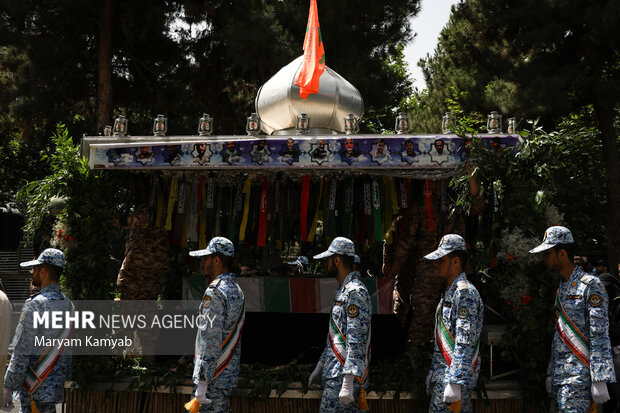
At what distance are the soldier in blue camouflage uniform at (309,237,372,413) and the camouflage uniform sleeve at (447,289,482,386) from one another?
2.35ft

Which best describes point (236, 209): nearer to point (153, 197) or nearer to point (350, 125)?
point (153, 197)

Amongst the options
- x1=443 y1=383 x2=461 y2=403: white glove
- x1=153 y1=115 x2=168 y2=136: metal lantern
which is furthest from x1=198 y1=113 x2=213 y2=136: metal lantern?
x1=443 y1=383 x2=461 y2=403: white glove

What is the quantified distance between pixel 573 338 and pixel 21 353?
14.9 feet

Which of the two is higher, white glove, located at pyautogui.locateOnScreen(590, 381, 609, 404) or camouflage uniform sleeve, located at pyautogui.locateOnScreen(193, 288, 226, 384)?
camouflage uniform sleeve, located at pyautogui.locateOnScreen(193, 288, 226, 384)

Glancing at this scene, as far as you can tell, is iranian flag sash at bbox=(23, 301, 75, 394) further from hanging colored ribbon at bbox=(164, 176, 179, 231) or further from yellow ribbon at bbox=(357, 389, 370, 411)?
yellow ribbon at bbox=(357, 389, 370, 411)

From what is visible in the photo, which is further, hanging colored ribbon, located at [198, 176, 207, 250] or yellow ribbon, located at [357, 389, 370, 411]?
hanging colored ribbon, located at [198, 176, 207, 250]

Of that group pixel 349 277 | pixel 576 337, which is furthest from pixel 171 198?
pixel 576 337

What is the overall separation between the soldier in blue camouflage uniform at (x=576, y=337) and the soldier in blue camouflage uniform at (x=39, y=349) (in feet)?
13.7

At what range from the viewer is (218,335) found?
5.24 metres

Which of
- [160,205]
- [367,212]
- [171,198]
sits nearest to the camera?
[367,212]

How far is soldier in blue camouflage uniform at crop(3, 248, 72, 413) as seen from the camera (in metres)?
5.39

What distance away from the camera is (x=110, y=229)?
22.6 feet

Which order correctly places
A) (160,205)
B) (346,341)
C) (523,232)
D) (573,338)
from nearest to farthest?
1. (573,338)
2. (346,341)
3. (523,232)
4. (160,205)

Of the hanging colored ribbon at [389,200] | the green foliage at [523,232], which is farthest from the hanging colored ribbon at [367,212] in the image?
the green foliage at [523,232]
